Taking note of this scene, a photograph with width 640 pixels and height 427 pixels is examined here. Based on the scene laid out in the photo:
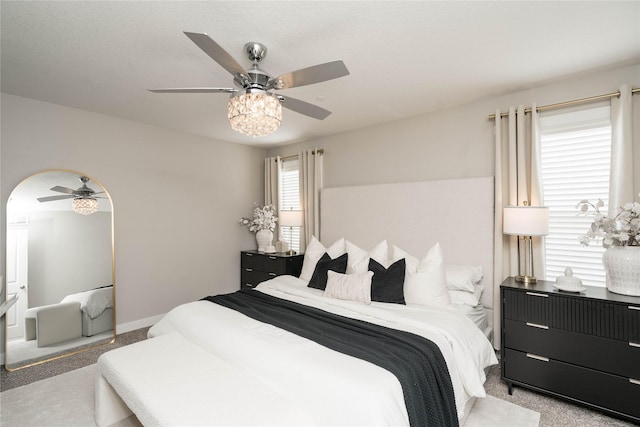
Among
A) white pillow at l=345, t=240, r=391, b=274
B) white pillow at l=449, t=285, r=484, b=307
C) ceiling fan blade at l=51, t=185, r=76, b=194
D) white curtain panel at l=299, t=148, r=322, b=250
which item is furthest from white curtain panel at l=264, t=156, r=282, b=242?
white pillow at l=449, t=285, r=484, b=307

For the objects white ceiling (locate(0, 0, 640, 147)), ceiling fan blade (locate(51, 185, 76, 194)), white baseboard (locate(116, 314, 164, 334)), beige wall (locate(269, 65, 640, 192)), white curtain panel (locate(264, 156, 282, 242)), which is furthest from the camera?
white curtain panel (locate(264, 156, 282, 242))

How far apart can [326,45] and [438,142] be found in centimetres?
194

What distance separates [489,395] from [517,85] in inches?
110

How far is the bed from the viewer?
1.51 meters

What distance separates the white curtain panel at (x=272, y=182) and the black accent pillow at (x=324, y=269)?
6.55 ft

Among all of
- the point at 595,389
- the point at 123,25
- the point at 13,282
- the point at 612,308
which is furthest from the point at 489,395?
the point at 13,282

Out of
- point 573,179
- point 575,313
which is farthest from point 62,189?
point 573,179

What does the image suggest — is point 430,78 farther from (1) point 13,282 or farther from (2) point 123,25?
(1) point 13,282

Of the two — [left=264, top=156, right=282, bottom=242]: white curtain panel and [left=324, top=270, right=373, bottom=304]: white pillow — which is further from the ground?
[left=264, top=156, right=282, bottom=242]: white curtain panel

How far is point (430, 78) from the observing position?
9.05ft

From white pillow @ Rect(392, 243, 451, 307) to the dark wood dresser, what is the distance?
1.59 feet

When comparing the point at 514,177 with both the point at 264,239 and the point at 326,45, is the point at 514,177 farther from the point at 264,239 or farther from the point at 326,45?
the point at 264,239

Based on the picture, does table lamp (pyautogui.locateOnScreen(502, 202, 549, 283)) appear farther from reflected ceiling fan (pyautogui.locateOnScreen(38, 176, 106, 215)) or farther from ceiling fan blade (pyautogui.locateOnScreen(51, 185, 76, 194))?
ceiling fan blade (pyautogui.locateOnScreen(51, 185, 76, 194))

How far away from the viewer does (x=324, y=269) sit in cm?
334
